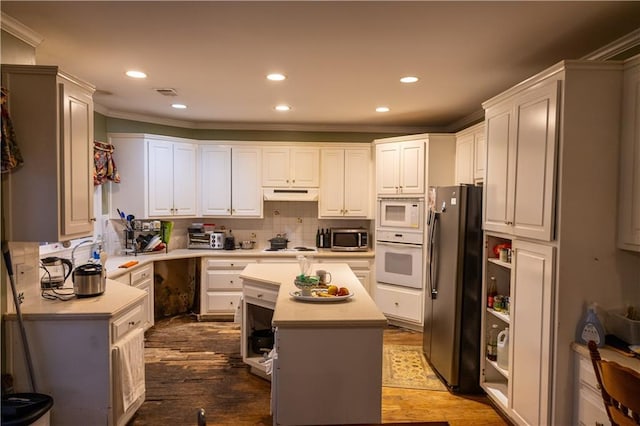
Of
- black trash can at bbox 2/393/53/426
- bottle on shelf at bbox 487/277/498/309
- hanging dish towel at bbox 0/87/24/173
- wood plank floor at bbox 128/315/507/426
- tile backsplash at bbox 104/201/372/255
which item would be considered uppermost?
hanging dish towel at bbox 0/87/24/173

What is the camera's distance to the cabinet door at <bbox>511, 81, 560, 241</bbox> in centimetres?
216

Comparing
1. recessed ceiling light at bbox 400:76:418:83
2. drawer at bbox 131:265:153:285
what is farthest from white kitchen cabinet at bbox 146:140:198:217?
recessed ceiling light at bbox 400:76:418:83

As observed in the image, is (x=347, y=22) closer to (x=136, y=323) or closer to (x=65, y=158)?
(x=65, y=158)

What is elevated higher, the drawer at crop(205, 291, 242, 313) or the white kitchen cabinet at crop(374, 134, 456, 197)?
the white kitchen cabinet at crop(374, 134, 456, 197)

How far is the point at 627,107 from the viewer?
6.72 feet

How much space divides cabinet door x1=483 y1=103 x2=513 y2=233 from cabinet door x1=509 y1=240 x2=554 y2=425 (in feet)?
0.83

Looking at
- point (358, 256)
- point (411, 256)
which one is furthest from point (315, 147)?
point (411, 256)

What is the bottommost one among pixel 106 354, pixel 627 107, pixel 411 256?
pixel 106 354

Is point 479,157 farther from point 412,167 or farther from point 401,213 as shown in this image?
point 401,213

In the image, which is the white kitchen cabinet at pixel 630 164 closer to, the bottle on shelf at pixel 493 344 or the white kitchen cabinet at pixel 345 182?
the bottle on shelf at pixel 493 344

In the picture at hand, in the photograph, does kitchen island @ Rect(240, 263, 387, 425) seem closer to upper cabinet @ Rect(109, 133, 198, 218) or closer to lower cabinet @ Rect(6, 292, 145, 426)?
lower cabinet @ Rect(6, 292, 145, 426)

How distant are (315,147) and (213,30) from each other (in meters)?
2.92

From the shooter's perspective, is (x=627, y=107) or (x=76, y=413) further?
(x=76, y=413)

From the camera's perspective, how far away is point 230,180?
16.9 ft
